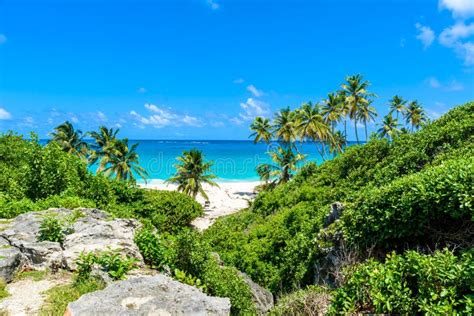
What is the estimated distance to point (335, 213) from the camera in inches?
434

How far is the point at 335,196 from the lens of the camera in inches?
598

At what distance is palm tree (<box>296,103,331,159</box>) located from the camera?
160 ft

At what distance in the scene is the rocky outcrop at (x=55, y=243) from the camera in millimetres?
7141

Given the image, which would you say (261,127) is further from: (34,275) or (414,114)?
(34,275)

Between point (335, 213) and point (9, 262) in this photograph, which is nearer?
point (9, 262)

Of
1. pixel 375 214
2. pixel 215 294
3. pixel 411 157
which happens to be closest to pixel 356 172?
pixel 411 157

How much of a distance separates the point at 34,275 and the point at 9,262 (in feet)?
1.73

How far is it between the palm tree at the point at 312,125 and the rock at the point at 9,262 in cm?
4458

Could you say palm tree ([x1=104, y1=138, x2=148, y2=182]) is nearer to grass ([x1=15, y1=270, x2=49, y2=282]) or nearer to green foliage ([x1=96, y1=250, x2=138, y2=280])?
grass ([x1=15, y1=270, x2=49, y2=282])

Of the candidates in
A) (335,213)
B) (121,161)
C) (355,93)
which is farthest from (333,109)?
(335,213)

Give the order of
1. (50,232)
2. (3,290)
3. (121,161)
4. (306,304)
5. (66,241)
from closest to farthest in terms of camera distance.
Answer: (3,290) → (306,304) → (66,241) → (50,232) → (121,161)

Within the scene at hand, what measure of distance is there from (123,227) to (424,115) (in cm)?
7022

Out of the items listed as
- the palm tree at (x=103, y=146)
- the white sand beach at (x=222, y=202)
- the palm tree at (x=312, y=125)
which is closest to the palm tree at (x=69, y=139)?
the palm tree at (x=103, y=146)

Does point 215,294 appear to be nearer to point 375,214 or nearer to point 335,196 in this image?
point 375,214
